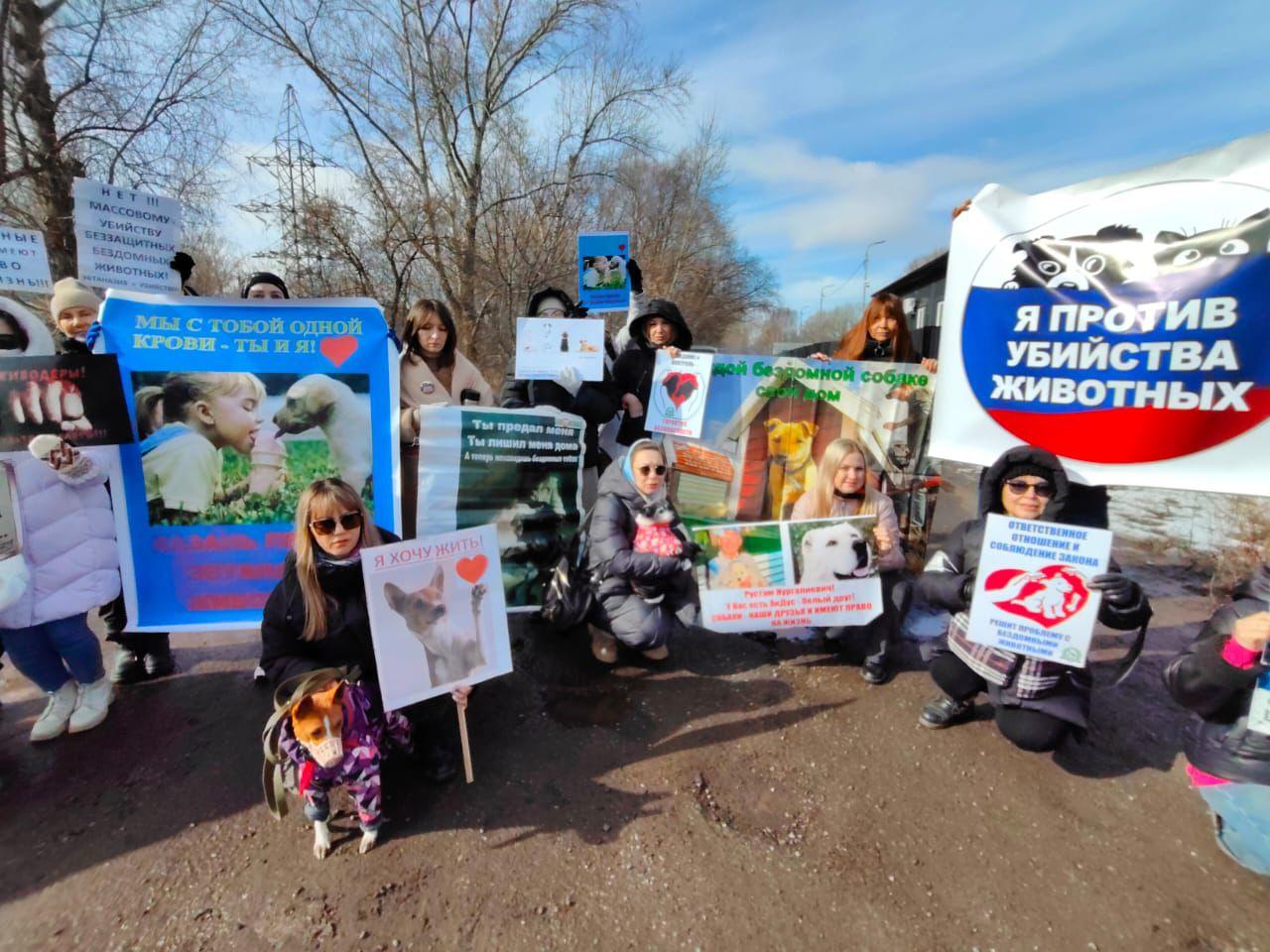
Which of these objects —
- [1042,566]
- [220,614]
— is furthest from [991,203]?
[220,614]

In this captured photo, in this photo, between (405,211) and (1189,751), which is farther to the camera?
(405,211)

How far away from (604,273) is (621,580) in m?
2.48

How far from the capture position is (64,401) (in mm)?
2928

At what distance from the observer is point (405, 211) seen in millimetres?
12828

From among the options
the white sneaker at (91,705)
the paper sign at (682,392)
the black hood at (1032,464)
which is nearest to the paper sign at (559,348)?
the paper sign at (682,392)

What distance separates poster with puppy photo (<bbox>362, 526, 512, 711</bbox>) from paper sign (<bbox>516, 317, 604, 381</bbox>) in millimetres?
1503

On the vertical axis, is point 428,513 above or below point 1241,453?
below

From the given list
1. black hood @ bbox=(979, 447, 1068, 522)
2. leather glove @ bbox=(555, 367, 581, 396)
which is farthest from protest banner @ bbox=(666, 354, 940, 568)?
black hood @ bbox=(979, 447, 1068, 522)

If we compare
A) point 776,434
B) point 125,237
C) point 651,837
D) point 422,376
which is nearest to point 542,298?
point 422,376

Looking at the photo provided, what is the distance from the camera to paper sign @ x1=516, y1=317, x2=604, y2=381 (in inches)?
148

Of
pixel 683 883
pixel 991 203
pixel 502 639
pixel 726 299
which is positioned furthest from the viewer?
pixel 726 299

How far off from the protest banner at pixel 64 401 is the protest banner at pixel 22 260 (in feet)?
1.91

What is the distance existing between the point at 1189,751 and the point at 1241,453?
4.30 ft

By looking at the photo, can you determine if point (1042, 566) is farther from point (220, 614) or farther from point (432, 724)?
point (220, 614)
